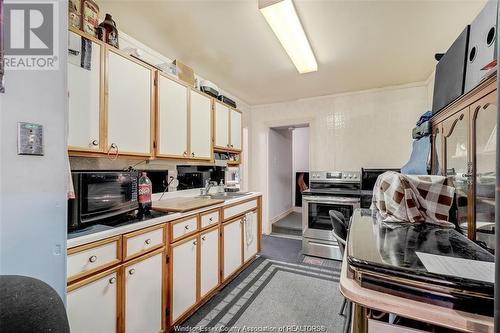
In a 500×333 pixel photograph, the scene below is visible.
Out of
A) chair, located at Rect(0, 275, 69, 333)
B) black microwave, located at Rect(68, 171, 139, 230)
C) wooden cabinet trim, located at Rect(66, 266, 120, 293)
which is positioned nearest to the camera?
chair, located at Rect(0, 275, 69, 333)

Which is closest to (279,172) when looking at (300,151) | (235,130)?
(300,151)

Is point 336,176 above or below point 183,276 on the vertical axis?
above

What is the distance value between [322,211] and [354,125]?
156 centimetres

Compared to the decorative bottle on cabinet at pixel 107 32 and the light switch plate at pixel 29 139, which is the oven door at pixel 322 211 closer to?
the decorative bottle on cabinet at pixel 107 32

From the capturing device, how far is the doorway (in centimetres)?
440

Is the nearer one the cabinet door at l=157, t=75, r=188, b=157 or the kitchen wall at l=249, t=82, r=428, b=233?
the cabinet door at l=157, t=75, r=188, b=157

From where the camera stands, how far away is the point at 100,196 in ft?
4.59

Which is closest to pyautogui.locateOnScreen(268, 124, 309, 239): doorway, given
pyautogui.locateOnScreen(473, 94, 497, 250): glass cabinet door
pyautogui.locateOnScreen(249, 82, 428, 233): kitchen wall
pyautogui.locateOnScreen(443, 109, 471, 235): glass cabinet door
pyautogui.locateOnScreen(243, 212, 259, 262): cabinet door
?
pyautogui.locateOnScreen(249, 82, 428, 233): kitchen wall

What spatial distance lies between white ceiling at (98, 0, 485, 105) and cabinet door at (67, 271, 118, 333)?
1908 mm

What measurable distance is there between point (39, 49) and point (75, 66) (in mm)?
574

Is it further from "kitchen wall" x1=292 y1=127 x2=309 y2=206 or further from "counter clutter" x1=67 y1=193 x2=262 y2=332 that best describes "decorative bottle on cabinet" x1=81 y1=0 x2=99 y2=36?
"kitchen wall" x1=292 y1=127 x2=309 y2=206

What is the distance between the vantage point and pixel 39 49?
0.84 m

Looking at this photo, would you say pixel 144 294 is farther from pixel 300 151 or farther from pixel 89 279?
pixel 300 151

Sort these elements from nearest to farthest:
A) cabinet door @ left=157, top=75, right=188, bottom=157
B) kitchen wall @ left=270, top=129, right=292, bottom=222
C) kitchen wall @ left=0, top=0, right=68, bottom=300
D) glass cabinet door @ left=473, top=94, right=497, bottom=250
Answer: kitchen wall @ left=0, top=0, right=68, bottom=300 < glass cabinet door @ left=473, top=94, right=497, bottom=250 < cabinet door @ left=157, top=75, right=188, bottom=157 < kitchen wall @ left=270, top=129, right=292, bottom=222
